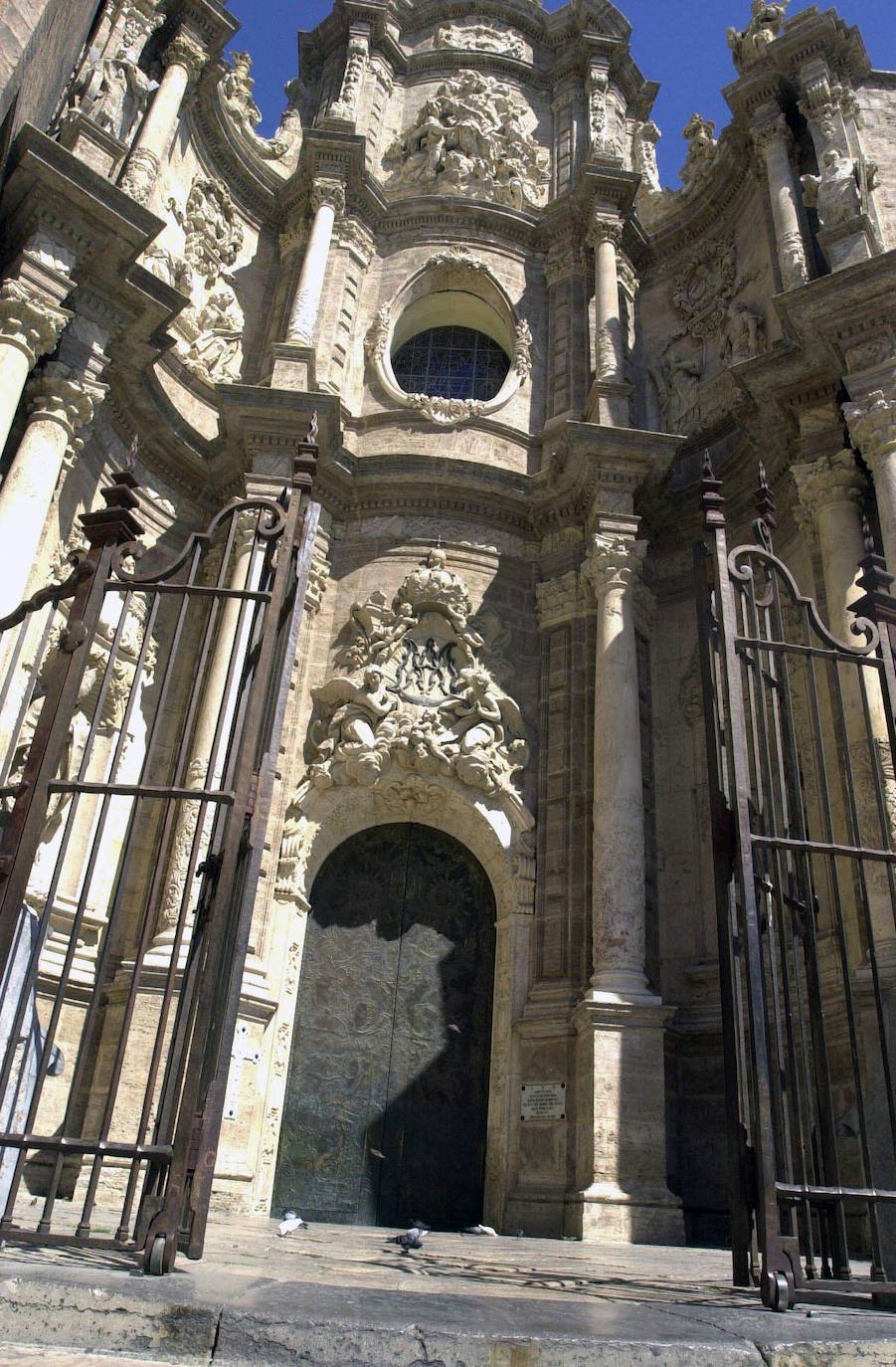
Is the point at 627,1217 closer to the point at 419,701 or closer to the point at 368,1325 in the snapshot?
the point at 419,701

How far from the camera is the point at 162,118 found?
39.5 feet

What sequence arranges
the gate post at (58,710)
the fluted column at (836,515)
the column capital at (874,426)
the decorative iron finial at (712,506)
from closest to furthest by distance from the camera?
the gate post at (58,710), the decorative iron finial at (712,506), the column capital at (874,426), the fluted column at (836,515)

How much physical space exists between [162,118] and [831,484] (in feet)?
28.8

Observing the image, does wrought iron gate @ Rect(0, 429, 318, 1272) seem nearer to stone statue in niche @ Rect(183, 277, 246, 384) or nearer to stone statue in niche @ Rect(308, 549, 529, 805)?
stone statue in niche @ Rect(308, 549, 529, 805)

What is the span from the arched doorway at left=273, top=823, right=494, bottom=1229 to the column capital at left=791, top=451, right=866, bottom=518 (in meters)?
4.88

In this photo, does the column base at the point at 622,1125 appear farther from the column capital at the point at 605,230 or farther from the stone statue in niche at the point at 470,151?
the stone statue in niche at the point at 470,151

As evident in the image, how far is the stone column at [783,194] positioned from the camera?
11128 millimetres

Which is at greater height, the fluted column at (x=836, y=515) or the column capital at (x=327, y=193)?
the column capital at (x=327, y=193)

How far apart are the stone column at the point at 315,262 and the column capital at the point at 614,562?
4.27 m

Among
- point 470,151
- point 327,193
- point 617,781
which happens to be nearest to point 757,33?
point 470,151

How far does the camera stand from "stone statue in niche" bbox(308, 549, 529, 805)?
10383 millimetres

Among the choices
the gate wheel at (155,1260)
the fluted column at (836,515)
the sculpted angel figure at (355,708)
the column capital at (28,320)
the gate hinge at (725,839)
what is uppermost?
the column capital at (28,320)

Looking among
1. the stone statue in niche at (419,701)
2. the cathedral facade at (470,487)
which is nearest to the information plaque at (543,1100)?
the cathedral facade at (470,487)

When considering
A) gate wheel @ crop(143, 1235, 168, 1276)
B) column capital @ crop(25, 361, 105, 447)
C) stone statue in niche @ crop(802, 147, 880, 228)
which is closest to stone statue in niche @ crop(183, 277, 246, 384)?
column capital @ crop(25, 361, 105, 447)
